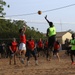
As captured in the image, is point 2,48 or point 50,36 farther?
point 2,48

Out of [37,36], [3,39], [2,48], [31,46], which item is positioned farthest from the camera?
[37,36]

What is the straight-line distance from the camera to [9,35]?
37625mm

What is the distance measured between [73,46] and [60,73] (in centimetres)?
392

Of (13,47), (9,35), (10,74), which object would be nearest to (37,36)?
(9,35)

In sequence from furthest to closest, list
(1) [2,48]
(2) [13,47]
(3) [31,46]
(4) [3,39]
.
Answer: (4) [3,39] → (1) [2,48] → (2) [13,47] → (3) [31,46]

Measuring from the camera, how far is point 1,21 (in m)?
46.2

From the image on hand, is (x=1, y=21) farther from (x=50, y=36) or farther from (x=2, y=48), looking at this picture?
(x=50, y=36)

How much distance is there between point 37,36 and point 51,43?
21708mm

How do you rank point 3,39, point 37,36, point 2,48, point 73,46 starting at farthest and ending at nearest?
point 37,36 → point 3,39 → point 2,48 → point 73,46

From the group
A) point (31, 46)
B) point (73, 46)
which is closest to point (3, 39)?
point (31, 46)

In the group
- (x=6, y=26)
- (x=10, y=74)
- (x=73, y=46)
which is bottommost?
(x=10, y=74)

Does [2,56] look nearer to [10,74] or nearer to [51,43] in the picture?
[51,43]

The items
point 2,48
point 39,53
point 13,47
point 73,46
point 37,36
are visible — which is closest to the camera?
point 73,46

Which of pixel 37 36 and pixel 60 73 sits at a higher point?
pixel 37 36
